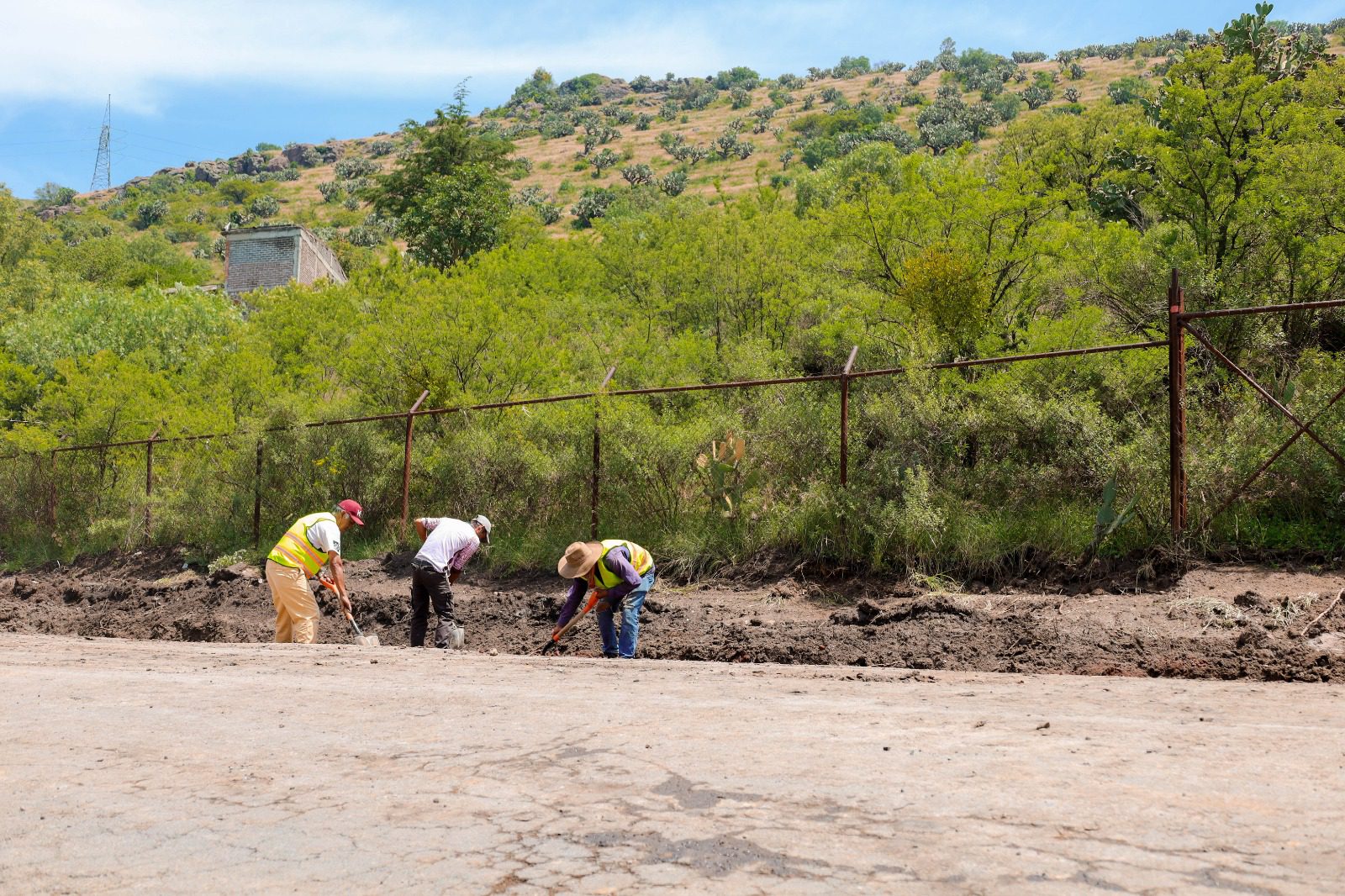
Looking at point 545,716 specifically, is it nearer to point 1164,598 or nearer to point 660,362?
point 1164,598

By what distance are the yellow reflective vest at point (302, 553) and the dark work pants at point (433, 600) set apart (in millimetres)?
1141

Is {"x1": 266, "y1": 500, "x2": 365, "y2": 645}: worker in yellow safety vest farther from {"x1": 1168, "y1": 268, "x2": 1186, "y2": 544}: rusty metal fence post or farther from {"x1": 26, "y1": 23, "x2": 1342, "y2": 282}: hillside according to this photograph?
{"x1": 26, "y1": 23, "x2": 1342, "y2": 282}: hillside

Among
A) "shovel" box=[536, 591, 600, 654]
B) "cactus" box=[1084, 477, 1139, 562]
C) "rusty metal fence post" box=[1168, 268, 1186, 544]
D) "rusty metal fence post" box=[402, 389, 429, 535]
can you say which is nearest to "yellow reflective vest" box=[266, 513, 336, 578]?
"shovel" box=[536, 591, 600, 654]

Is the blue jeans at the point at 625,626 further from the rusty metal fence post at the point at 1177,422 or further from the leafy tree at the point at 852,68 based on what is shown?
the leafy tree at the point at 852,68

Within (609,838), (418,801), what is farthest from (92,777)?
(609,838)

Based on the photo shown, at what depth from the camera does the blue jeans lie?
970cm

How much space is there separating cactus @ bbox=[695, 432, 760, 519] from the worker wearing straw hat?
9.51ft

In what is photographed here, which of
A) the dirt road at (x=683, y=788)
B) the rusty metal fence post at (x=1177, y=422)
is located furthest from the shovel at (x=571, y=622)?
the rusty metal fence post at (x=1177, y=422)

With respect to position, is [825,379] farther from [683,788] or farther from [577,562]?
[683,788]

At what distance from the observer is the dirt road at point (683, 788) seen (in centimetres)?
339

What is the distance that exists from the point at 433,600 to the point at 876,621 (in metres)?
4.40

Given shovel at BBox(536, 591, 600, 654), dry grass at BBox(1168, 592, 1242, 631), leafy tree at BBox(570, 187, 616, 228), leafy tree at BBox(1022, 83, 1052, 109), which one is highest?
leafy tree at BBox(1022, 83, 1052, 109)

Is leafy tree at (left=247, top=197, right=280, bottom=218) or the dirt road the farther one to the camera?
leafy tree at (left=247, top=197, right=280, bottom=218)

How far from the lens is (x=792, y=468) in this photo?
12648 mm
